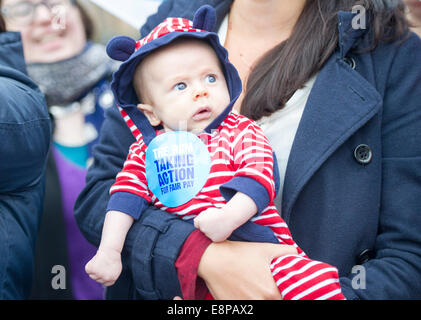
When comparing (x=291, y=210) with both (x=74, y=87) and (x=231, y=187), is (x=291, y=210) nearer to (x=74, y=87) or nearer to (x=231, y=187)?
(x=231, y=187)

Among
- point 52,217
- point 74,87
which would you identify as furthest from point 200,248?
point 74,87

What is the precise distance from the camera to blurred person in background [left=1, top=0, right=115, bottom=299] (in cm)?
186

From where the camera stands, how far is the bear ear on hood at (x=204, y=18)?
1.22 m

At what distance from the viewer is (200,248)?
3.67 ft

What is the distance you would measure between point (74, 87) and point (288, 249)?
1.27m

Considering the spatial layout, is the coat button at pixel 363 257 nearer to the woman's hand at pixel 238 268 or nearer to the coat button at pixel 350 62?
the woman's hand at pixel 238 268

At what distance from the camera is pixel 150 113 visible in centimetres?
127

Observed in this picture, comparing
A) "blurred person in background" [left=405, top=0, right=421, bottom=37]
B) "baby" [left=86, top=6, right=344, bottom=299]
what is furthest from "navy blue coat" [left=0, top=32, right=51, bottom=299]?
"blurred person in background" [left=405, top=0, right=421, bottom=37]

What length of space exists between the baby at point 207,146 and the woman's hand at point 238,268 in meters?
0.02

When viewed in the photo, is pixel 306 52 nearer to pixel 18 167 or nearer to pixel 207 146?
pixel 207 146

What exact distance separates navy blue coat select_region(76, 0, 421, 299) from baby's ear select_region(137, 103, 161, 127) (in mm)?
245

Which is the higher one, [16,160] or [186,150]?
[186,150]

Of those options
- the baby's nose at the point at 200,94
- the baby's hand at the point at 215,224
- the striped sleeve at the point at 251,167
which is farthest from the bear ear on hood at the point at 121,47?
the baby's hand at the point at 215,224
